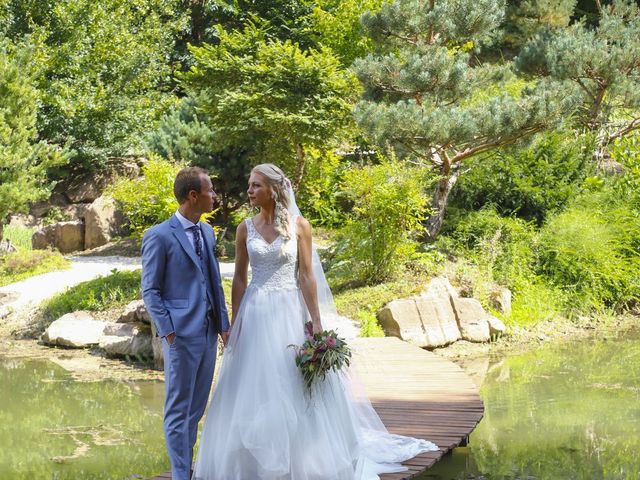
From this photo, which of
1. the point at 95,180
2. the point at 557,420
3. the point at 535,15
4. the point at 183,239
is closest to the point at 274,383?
the point at 183,239

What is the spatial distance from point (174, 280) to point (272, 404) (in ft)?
2.61

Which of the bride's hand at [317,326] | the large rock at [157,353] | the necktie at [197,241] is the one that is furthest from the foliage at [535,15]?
the necktie at [197,241]

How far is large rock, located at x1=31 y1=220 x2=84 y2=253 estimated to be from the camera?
1819 cm

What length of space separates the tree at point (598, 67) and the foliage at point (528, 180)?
0.97 meters

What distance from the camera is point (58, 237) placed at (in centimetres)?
1819

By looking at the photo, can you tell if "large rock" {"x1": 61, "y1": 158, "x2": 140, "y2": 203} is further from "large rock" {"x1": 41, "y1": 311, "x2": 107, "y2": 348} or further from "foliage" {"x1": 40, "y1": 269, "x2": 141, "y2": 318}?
"large rock" {"x1": 41, "y1": 311, "x2": 107, "y2": 348}

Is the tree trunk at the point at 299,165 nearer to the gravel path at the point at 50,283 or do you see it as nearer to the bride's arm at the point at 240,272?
the gravel path at the point at 50,283

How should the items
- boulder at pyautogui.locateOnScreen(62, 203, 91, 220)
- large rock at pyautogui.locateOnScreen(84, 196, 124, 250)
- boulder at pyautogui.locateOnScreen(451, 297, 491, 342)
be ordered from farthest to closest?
boulder at pyautogui.locateOnScreen(62, 203, 91, 220)
large rock at pyautogui.locateOnScreen(84, 196, 124, 250)
boulder at pyautogui.locateOnScreen(451, 297, 491, 342)

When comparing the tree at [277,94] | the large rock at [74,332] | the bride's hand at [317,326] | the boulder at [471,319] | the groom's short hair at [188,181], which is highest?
the tree at [277,94]

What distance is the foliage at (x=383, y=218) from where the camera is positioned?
11648 millimetres

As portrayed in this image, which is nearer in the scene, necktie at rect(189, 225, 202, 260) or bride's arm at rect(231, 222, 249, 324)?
necktie at rect(189, 225, 202, 260)

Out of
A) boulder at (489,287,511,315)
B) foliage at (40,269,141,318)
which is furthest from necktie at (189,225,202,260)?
boulder at (489,287,511,315)

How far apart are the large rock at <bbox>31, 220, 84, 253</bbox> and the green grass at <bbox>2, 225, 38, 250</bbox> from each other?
0.40m

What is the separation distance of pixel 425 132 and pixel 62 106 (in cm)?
1049
